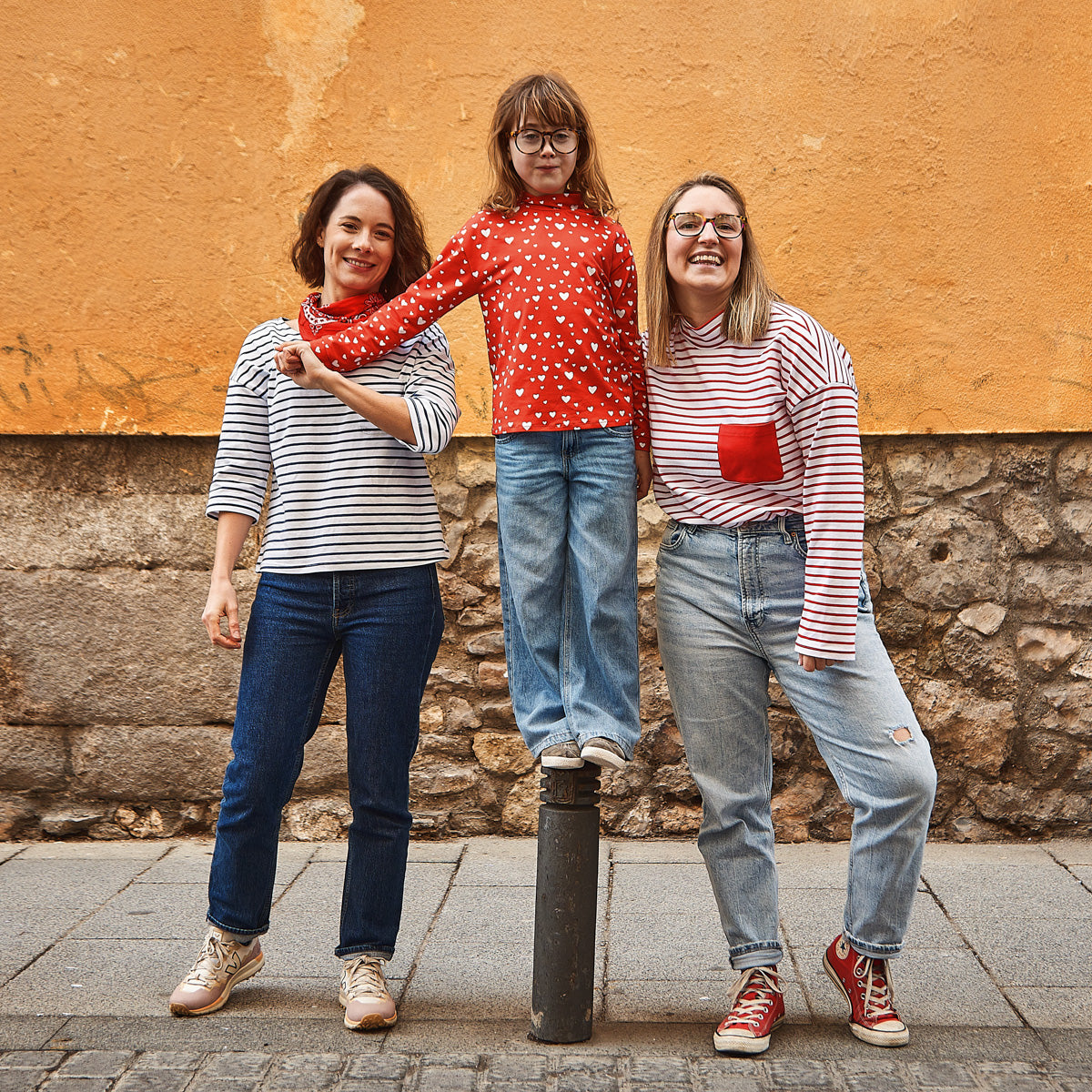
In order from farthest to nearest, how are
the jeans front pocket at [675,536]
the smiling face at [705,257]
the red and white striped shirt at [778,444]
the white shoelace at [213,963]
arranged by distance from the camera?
the white shoelace at [213,963]
the jeans front pocket at [675,536]
the smiling face at [705,257]
the red and white striped shirt at [778,444]

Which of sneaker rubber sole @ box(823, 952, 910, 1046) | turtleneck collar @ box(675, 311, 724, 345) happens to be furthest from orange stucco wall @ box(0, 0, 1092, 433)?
sneaker rubber sole @ box(823, 952, 910, 1046)

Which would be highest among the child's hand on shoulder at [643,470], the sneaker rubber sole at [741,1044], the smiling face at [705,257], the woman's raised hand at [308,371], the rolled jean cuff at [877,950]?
the smiling face at [705,257]

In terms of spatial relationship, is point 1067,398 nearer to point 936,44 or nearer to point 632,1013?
point 936,44

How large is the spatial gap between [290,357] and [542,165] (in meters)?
0.69

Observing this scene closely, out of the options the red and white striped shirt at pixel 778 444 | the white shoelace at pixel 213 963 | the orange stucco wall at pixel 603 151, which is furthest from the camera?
the orange stucco wall at pixel 603 151

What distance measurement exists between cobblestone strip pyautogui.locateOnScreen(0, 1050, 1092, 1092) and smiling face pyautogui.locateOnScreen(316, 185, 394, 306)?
1.74 meters

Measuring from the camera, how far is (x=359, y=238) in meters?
2.72

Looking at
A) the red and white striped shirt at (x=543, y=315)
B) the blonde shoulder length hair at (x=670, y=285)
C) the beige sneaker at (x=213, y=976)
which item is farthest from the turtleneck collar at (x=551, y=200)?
the beige sneaker at (x=213, y=976)

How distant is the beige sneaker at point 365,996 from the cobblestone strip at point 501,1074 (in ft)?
0.41

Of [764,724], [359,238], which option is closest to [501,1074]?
[764,724]

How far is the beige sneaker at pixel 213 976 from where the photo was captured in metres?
2.81

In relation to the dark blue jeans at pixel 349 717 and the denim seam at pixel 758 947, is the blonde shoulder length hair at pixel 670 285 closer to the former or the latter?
the dark blue jeans at pixel 349 717

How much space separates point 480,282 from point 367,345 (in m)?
0.28

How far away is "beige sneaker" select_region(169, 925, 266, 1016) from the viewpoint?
281 cm
